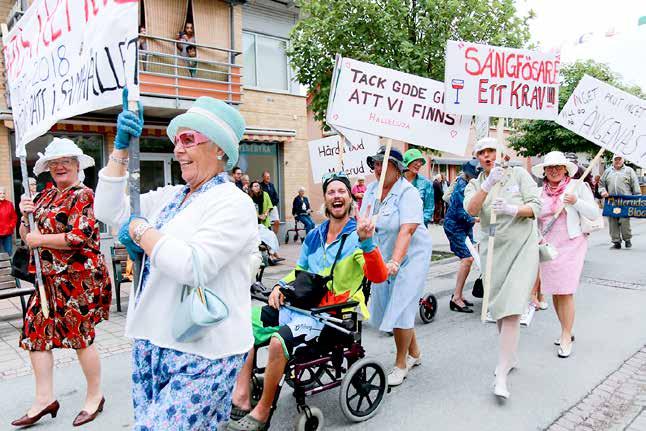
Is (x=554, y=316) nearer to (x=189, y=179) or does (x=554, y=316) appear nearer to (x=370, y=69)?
(x=370, y=69)

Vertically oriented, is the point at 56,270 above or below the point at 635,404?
above

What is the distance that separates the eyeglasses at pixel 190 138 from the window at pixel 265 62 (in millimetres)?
13330

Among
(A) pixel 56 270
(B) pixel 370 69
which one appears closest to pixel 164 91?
(B) pixel 370 69

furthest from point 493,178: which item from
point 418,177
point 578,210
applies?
point 418,177

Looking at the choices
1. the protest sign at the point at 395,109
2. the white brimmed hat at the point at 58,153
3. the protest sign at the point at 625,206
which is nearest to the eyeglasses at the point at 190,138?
the white brimmed hat at the point at 58,153

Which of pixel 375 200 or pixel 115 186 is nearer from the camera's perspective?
pixel 115 186

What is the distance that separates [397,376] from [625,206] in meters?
8.88

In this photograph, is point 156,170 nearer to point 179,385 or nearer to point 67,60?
point 67,60

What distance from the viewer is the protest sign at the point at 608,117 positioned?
5.94 m

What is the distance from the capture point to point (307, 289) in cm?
335

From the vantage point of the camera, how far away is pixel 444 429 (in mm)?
3383

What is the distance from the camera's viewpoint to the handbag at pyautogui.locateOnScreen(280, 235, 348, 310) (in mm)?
3350

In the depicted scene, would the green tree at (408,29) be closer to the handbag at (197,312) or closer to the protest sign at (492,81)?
the protest sign at (492,81)

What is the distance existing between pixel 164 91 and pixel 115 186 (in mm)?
11020
